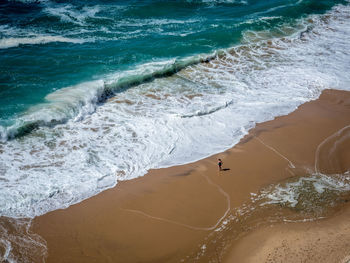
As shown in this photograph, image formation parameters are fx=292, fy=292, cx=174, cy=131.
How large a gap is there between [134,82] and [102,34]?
280 inches

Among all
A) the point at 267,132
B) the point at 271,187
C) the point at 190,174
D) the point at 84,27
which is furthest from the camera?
the point at 84,27

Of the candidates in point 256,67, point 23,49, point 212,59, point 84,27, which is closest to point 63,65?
point 23,49

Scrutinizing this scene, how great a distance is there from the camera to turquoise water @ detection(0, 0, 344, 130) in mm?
13492

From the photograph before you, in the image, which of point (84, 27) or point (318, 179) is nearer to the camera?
point (318, 179)

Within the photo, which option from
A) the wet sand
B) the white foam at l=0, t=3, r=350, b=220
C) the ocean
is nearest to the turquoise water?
the ocean

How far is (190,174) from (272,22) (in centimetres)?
1813

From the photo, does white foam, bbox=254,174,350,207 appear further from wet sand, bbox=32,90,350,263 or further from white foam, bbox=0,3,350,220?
white foam, bbox=0,3,350,220

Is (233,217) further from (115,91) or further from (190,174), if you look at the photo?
(115,91)

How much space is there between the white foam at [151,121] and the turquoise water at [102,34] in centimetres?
131

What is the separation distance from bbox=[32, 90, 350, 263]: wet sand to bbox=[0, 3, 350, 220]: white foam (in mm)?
514

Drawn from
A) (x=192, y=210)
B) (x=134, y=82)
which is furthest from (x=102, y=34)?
(x=192, y=210)

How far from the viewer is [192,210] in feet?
22.6

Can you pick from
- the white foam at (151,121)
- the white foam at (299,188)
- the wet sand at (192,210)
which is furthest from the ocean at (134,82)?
the white foam at (299,188)

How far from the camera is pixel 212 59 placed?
1645 cm
